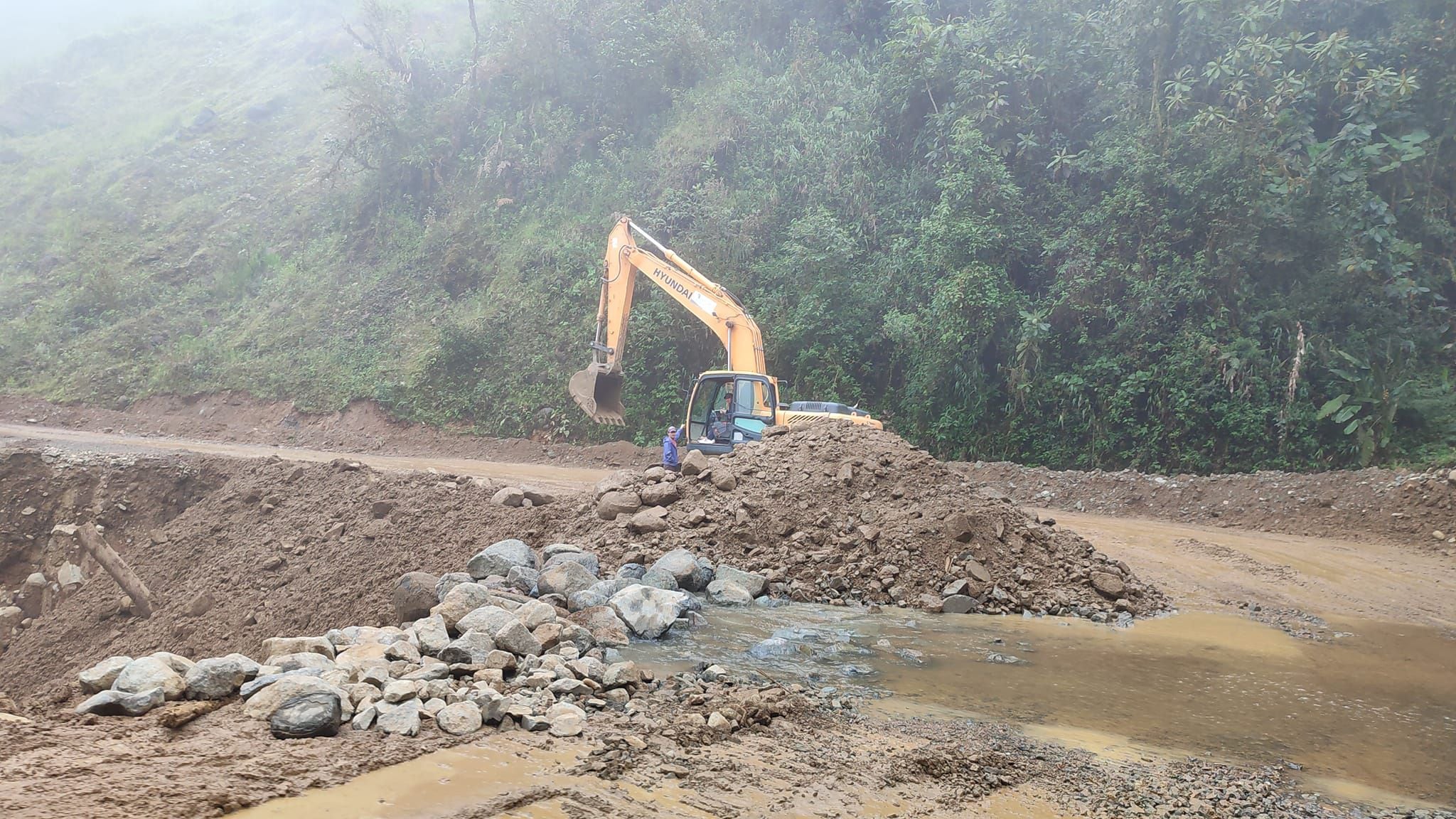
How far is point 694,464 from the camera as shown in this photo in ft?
34.0

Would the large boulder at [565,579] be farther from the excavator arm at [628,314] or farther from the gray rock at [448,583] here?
the excavator arm at [628,314]

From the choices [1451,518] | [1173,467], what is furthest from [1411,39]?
[1451,518]

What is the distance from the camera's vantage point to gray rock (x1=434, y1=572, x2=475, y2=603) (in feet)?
22.9

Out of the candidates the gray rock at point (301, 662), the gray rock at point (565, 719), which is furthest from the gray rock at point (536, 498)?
the gray rock at point (565, 719)

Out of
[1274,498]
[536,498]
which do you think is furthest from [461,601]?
[1274,498]

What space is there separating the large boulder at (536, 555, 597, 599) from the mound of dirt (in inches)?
43.2

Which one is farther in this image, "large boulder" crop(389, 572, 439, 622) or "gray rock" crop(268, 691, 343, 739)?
"large boulder" crop(389, 572, 439, 622)

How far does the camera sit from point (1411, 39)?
15.5 meters

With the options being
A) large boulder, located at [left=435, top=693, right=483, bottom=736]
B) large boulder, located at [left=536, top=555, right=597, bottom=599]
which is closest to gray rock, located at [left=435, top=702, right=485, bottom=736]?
large boulder, located at [left=435, top=693, right=483, bottom=736]

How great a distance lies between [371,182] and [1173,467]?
83.3 feet

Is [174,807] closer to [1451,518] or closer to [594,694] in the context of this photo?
[594,694]

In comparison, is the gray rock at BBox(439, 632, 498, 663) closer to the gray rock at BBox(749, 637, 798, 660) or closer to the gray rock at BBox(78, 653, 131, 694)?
the gray rock at BBox(78, 653, 131, 694)

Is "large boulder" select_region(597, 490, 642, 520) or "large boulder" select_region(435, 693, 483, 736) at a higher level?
"large boulder" select_region(597, 490, 642, 520)

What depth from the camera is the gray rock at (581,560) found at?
787 cm
